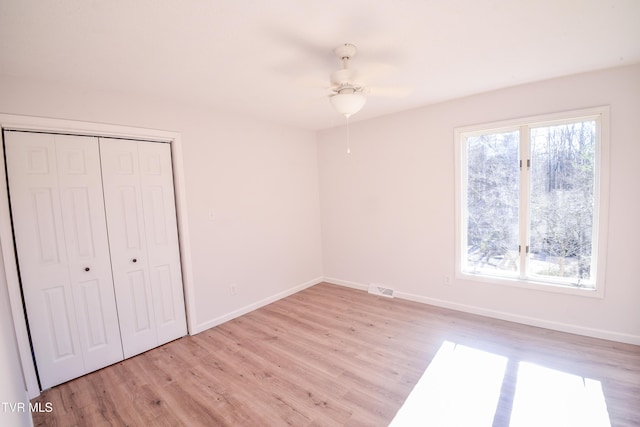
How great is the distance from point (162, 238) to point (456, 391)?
2.95 meters

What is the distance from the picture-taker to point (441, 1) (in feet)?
4.94

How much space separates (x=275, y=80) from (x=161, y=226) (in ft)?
6.04

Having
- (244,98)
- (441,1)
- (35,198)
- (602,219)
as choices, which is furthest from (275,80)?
(602,219)

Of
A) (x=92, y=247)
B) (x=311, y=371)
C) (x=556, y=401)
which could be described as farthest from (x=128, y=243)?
(x=556, y=401)

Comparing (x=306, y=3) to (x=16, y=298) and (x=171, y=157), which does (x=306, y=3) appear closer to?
(x=171, y=157)

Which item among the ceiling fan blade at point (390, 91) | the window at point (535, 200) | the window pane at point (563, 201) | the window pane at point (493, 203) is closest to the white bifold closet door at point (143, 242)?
the ceiling fan blade at point (390, 91)

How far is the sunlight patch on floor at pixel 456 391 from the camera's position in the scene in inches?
73.1

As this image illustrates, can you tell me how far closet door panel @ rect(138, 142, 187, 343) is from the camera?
2.83 meters

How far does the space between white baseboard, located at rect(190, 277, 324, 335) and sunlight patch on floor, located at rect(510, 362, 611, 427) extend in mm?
2817

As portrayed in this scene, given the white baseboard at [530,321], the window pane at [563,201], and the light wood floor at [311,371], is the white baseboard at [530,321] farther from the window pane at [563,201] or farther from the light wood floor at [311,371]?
the window pane at [563,201]

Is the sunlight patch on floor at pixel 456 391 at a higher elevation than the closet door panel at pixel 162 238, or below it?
below

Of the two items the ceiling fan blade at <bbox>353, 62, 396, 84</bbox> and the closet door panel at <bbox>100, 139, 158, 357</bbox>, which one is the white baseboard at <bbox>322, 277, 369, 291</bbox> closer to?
the closet door panel at <bbox>100, 139, 158, 357</bbox>

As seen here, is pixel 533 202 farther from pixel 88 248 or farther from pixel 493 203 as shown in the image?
pixel 88 248

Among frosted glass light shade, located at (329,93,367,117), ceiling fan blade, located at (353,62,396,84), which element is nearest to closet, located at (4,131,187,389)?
frosted glass light shade, located at (329,93,367,117)
